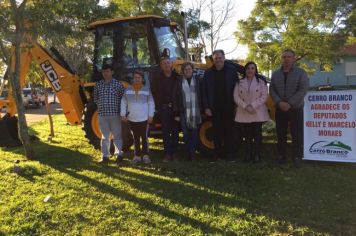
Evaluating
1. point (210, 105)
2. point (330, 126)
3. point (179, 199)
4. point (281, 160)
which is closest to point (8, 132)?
point (210, 105)

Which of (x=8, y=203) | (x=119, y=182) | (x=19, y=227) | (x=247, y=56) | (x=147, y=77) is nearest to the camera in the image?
(x=19, y=227)

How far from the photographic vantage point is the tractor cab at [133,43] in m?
8.02

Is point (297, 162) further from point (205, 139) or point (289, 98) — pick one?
point (205, 139)

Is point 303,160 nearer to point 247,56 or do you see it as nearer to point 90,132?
point 90,132

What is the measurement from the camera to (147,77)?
781 cm

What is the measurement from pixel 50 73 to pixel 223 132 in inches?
159

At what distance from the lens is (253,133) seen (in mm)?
7105

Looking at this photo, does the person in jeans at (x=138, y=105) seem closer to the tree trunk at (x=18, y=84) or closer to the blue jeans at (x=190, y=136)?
the blue jeans at (x=190, y=136)

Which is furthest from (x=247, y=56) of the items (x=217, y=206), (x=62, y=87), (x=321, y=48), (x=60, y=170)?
(x=217, y=206)

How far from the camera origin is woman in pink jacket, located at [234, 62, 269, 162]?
686 centimetres

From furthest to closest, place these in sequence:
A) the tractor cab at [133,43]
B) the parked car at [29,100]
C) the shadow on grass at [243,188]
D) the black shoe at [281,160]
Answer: the parked car at [29,100] < the tractor cab at [133,43] < the black shoe at [281,160] < the shadow on grass at [243,188]

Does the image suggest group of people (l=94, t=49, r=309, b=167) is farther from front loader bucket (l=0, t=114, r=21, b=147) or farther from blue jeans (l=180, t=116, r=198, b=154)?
front loader bucket (l=0, t=114, r=21, b=147)

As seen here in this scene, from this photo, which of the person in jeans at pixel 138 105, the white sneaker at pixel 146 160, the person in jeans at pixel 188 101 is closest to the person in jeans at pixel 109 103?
the person in jeans at pixel 138 105

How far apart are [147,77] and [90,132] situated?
1.74m
